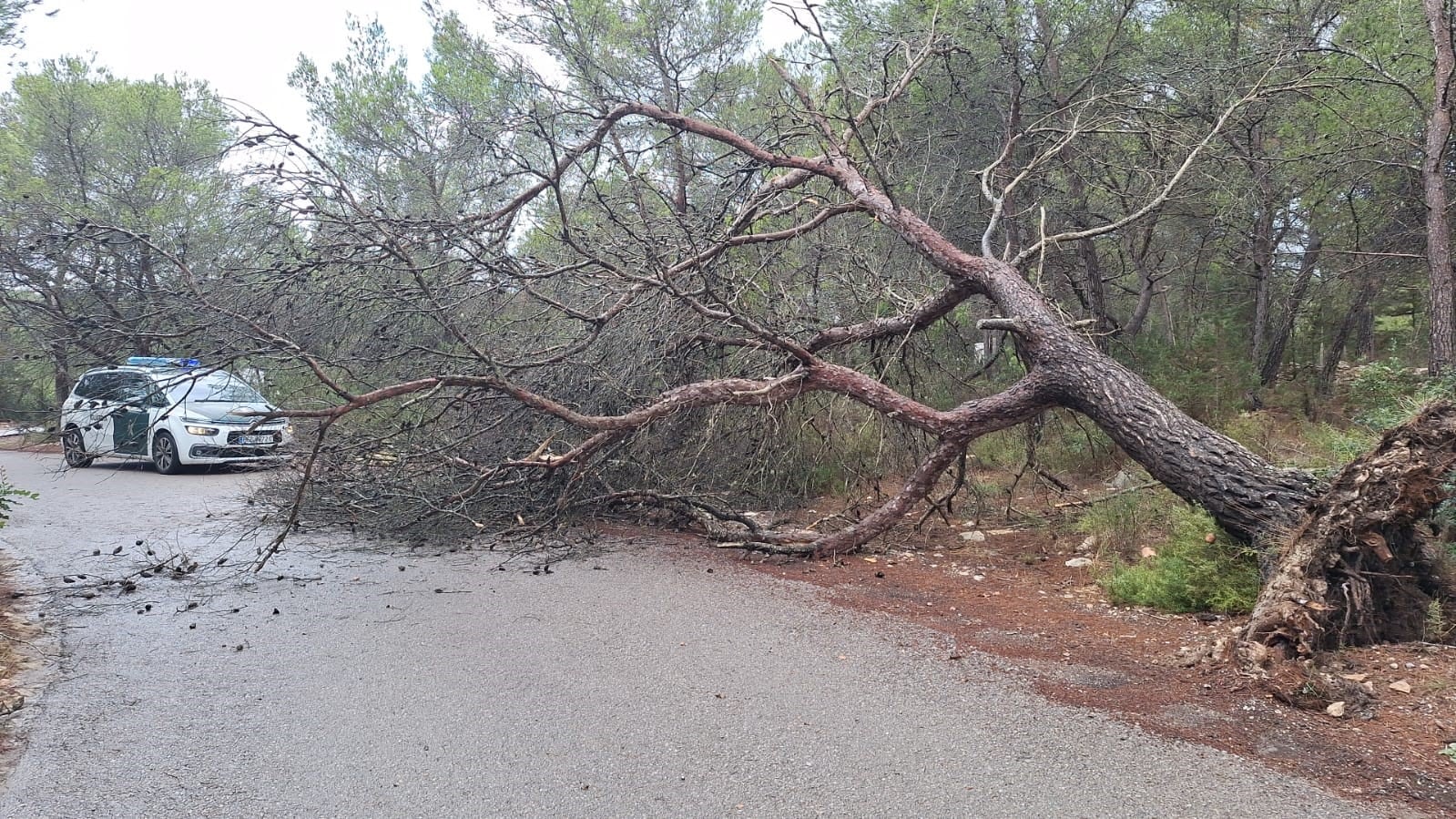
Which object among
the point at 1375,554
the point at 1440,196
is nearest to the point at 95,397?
the point at 1375,554

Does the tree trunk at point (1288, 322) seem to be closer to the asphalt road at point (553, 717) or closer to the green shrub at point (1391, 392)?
the green shrub at point (1391, 392)

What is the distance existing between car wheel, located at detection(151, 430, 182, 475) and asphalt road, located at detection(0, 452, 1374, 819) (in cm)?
733

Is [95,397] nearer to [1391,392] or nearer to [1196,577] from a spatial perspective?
[1196,577]

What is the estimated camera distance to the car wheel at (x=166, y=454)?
13.0m

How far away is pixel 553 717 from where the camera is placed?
392cm

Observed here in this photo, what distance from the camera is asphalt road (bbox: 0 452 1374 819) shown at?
314 centimetres

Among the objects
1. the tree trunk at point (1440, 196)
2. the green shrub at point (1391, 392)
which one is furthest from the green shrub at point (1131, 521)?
the tree trunk at point (1440, 196)

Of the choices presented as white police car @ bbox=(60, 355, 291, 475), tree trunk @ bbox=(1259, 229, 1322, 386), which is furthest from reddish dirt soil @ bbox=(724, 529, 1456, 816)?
tree trunk @ bbox=(1259, 229, 1322, 386)

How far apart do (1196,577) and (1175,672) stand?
130 centimetres

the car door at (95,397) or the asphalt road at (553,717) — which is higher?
the car door at (95,397)

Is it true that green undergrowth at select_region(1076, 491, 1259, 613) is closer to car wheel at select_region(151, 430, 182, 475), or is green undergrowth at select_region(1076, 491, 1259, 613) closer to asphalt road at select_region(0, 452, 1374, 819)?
asphalt road at select_region(0, 452, 1374, 819)

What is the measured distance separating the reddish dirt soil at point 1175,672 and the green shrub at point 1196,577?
11 centimetres

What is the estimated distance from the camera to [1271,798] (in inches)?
119

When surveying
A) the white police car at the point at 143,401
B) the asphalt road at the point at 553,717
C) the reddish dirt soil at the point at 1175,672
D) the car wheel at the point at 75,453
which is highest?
the white police car at the point at 143,401
